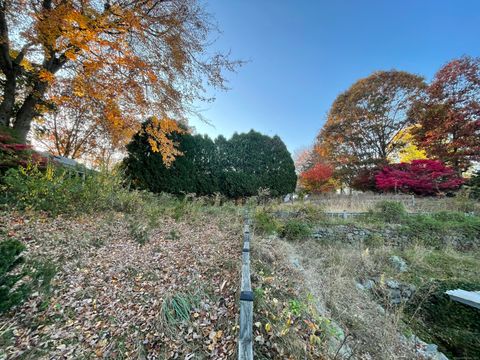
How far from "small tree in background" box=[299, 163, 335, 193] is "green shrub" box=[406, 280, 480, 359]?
10.3 metres

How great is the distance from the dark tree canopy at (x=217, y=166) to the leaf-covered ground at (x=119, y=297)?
461cm

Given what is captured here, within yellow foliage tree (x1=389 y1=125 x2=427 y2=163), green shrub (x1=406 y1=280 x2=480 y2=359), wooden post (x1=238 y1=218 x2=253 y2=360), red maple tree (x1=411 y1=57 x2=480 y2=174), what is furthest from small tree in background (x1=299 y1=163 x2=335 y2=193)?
wooden post (x1=238 y1=218 x2=253 y2=360)

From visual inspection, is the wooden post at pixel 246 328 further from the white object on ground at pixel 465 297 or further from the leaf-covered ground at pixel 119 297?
the white object on ground at pixel 465 297

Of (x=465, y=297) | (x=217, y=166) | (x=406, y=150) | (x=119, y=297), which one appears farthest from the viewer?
(x=406, y=150)

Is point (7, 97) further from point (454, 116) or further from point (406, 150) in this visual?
point (406, 150)

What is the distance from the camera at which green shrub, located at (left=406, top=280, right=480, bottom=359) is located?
2.45 meters

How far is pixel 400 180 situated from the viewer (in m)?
9.84

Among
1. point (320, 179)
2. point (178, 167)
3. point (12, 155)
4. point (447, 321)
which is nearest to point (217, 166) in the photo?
point (178, 167)

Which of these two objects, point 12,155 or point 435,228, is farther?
point 435,228

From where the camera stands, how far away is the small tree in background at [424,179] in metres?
9.44

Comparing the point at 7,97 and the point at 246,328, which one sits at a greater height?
the point at 7,97

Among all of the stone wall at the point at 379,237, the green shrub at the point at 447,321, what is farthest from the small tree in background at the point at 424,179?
the green shrub at the point at 447,321

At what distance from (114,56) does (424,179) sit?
13537 mm

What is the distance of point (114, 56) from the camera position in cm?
412
